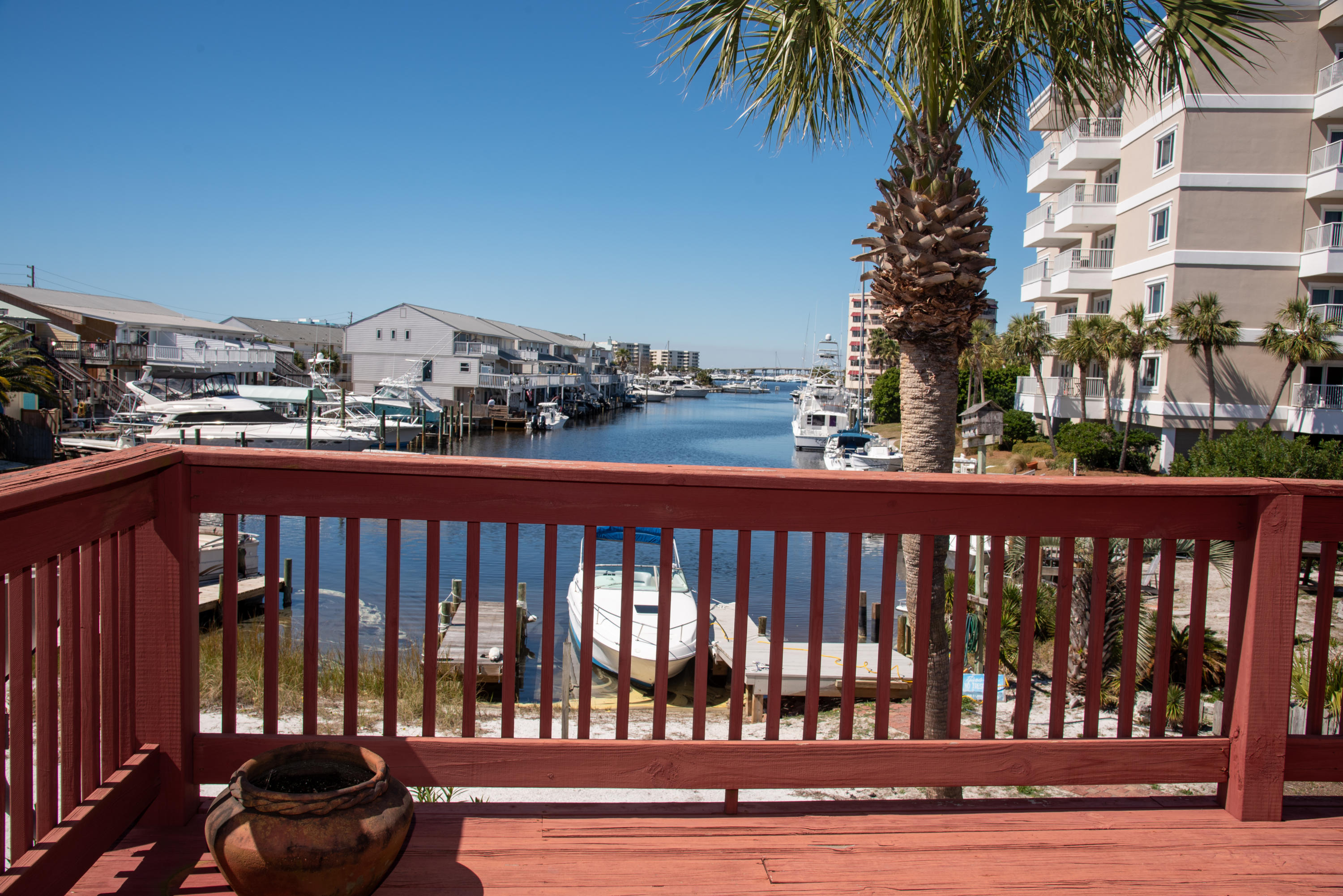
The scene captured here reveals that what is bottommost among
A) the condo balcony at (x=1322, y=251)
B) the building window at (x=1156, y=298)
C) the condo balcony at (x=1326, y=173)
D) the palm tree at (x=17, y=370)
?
the palm tree at (x=17, y=370)

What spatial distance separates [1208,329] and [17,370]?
3213 centimetres

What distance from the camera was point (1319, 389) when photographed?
25.4m

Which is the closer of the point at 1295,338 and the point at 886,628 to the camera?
the point at 886,628

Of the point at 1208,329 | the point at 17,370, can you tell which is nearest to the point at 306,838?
the point at 17,370

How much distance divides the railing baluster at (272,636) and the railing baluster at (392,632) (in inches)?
5.5

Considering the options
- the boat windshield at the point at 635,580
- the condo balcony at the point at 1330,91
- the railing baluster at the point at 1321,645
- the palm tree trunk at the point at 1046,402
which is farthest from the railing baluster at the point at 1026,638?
the palm tree trunk at the point at 1046,402

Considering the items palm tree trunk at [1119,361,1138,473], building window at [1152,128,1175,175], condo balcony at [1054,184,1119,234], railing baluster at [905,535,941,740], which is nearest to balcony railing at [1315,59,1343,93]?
building window at [1152,128,1175,175]

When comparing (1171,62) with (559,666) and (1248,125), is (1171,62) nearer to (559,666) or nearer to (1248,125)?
(559,666)

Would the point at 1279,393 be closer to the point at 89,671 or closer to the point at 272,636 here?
the point at 272,636

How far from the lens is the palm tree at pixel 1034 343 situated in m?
33.6

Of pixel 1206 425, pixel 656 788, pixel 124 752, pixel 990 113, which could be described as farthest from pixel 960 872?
pixel 1206 425

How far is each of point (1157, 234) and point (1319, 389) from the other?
6507 mm

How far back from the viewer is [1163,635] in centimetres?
290

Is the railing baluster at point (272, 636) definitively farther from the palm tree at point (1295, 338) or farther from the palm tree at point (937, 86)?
the palm tree at point (1295, 338)
